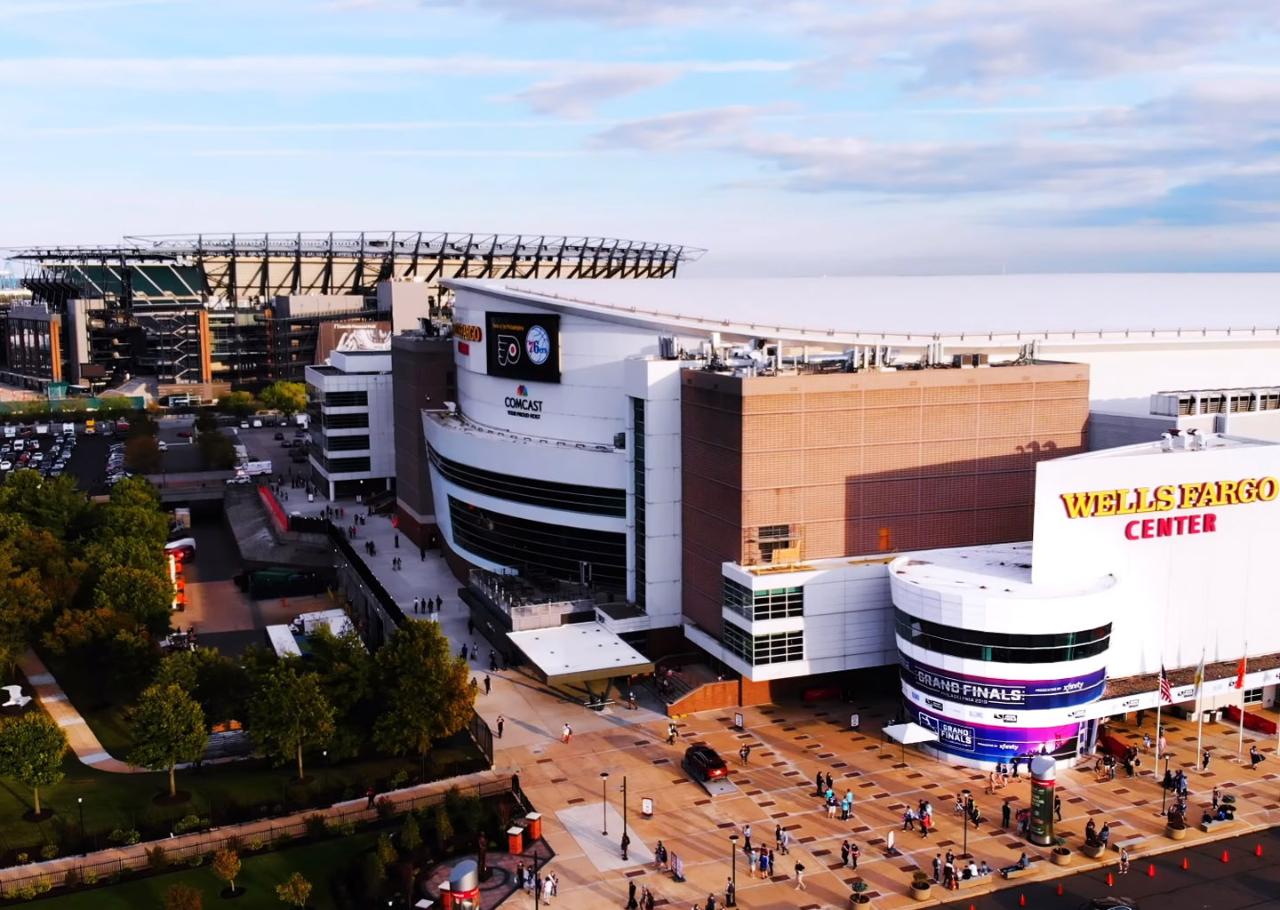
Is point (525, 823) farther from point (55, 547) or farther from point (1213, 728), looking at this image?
point (55, 547)

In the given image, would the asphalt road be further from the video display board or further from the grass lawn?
the video display board

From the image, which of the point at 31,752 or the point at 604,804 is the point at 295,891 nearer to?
the point at 604,804

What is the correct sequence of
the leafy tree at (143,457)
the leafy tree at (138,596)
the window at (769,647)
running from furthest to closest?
the leafy tree at (143,457), the leafy tree at (138,596), the window at (769,647)

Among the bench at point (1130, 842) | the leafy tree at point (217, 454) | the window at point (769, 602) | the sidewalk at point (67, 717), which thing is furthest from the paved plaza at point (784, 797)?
the leafy tree at point (217, 454)

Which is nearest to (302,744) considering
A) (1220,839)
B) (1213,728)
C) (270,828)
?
(270,828)

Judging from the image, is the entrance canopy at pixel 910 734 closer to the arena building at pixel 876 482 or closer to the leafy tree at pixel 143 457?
the arena building at pixel 876 482

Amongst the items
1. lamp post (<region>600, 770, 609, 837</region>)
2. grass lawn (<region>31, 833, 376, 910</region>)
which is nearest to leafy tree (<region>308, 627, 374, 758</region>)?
grass lawn (<region>31, 833, 376, 910</region>)
